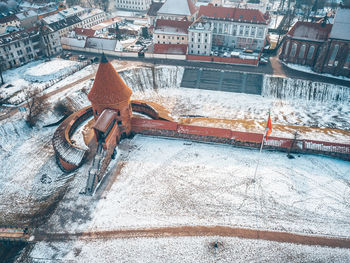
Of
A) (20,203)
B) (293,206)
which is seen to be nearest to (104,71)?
(20,203)

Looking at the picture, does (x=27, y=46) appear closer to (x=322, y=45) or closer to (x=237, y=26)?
(x=237, y=26)

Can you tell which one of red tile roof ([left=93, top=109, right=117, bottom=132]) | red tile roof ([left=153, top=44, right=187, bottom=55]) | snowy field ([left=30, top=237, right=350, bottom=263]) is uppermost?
red tile roof ([left=153, top=44, right=187, bottom=55])

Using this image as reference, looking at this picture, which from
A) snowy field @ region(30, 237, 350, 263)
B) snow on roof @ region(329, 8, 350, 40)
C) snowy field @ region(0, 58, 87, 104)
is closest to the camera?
snowy field @ region(30, 237, 350, 263)

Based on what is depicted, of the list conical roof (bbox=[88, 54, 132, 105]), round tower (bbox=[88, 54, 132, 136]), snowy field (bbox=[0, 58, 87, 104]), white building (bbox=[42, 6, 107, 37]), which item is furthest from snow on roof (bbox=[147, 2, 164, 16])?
conical roof (bbox=[88, 54, 132, 105])

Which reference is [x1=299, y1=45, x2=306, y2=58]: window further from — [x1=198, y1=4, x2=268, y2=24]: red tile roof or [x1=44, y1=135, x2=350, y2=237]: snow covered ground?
[x1=44, y1=135, x2=350, y2=237]: snow covered ground

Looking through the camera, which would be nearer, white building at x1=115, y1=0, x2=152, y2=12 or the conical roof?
the conical roof

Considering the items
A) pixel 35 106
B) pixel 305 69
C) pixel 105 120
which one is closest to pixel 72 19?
pixel 35 106
